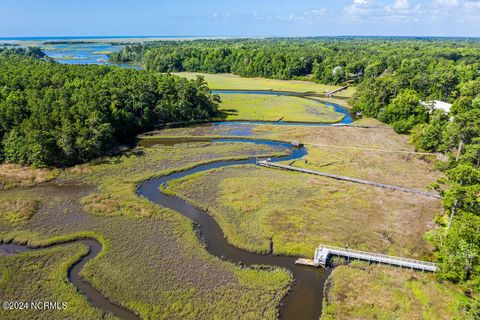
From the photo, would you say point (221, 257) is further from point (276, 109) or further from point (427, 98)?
point (427, 98)

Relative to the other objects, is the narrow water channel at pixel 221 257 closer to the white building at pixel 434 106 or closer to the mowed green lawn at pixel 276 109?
the mowed green lawn at pixel 276 109

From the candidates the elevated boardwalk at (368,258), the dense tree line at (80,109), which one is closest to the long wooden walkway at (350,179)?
the elevated boardwalk at (368,258)

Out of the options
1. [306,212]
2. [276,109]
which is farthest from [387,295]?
[276,109]

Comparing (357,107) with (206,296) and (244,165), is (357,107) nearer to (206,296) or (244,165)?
(244,165)

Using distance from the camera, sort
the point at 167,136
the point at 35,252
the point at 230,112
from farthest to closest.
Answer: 1. the point at 230,112
2. the point at 167,136
3. the point at 35,252

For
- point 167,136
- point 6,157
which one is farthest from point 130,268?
point 167,136

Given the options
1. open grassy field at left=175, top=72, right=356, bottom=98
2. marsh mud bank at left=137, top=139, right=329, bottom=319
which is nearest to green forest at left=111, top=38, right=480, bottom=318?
open grassy field at left=175, top=72, right=356, bottom=98
